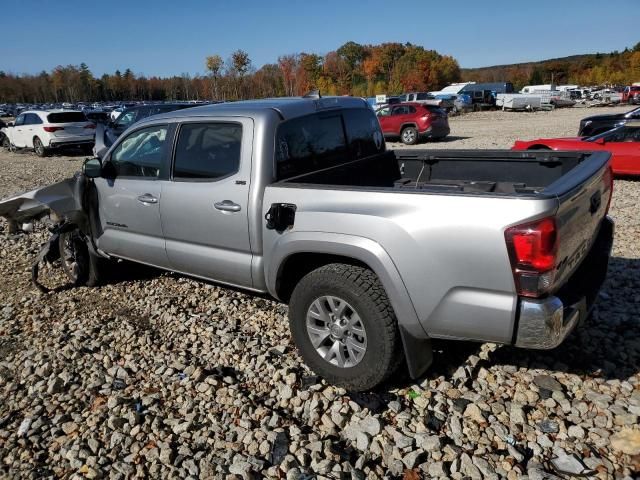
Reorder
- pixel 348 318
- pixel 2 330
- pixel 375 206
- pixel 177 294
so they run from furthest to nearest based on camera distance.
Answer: pixel 177 294, pixel 2 330, pixel 348 318, pixel 375 206

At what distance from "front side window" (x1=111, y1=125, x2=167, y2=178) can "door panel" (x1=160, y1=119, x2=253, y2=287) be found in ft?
0.94

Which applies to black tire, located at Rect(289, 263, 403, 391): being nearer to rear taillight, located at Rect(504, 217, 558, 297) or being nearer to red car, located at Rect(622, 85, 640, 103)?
rear taillight, located at Rect(504, 217, 558, 297)

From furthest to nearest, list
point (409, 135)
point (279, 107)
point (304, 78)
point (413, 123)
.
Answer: point (304, 78)
point (409, 135)
point (413, 123)
point (279, 107)

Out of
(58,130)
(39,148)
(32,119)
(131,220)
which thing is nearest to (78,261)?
(131,220)

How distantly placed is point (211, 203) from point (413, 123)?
17.1 m

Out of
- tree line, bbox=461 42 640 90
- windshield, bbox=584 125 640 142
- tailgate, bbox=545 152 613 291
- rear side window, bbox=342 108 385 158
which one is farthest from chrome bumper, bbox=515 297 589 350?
tree line, bbox=461 42 640 90

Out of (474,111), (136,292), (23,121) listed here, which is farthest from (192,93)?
(136,292)

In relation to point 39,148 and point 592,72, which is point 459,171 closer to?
point 39,148

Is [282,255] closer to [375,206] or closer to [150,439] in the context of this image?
[375,206]

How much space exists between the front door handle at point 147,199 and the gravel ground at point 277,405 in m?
1.06

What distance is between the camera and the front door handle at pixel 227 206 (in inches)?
140

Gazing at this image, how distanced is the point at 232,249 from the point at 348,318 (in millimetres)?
1076

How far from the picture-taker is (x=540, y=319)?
2.50m

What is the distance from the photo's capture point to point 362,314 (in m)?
3.03
